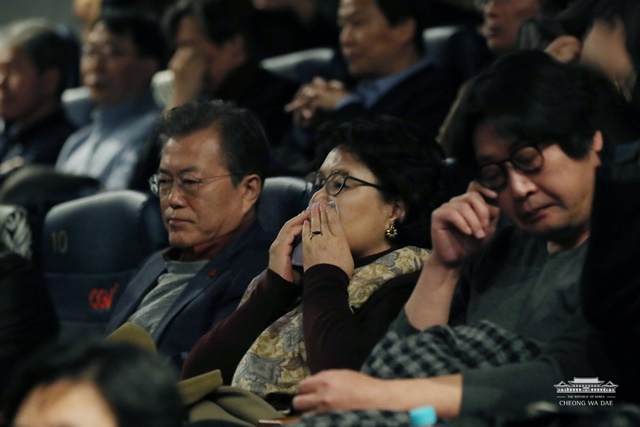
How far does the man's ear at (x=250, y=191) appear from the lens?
11.5ft

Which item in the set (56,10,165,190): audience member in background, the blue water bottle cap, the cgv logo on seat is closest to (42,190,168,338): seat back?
the cgv logo on seat

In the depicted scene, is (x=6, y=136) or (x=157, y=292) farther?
(x=6, y=136)

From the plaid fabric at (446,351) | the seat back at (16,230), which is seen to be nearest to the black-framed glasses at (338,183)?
the plaid fabric at (446,351)

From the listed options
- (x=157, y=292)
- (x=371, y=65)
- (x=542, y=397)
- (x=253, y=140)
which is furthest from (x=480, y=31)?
(x=542, y=397)

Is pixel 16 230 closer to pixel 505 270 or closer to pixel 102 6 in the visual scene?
pixel 505 270

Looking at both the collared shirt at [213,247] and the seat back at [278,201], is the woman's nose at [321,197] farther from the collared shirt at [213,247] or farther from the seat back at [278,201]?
the collared shirt at [213,247]

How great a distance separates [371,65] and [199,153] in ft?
4.48

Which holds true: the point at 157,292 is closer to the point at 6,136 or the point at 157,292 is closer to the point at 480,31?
the point at 480,31

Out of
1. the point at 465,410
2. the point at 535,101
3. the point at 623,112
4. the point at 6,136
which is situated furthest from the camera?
the point at 6,136

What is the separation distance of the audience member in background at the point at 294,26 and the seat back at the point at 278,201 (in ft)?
6.83

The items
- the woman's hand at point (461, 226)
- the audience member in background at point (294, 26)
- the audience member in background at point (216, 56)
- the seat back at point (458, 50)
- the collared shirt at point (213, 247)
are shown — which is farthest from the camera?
the audience member in background at point (294, 26)

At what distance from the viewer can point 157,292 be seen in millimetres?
3498

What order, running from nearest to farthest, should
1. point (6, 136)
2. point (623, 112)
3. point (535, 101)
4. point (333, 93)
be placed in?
point (535, 101) → point (623, 112) → point (333, 93) → point (6, 136)

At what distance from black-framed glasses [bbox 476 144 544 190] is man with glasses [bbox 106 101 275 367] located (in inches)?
37.4
